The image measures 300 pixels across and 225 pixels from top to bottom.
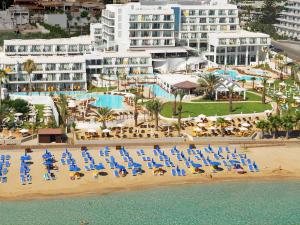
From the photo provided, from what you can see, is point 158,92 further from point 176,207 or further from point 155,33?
point 176,207

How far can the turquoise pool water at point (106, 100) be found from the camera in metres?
89.8

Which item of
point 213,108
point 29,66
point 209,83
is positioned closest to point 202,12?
point 209,83

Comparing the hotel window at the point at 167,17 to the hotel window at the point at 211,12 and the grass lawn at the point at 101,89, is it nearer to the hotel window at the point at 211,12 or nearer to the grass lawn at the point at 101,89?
the hotel window at the point at 211,12

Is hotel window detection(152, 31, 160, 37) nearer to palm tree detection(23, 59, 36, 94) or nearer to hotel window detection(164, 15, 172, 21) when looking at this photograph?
hotel window detection(164, 15, 172, 21)

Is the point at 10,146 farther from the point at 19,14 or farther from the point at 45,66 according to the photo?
the point at 19,14

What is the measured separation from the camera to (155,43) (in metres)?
118

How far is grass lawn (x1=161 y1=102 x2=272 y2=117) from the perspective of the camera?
8550cm

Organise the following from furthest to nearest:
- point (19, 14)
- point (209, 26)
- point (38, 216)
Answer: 1. point (19, 14)
2. point (209, 26)
3. point (38, 216)

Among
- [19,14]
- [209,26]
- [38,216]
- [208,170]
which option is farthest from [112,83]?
[19,14]

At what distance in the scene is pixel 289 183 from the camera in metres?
65.3

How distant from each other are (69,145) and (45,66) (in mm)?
29035

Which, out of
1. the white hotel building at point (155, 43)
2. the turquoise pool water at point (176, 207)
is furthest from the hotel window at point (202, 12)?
the turquoise pool water at point (176, 207)

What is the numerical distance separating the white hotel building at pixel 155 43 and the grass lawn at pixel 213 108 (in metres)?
19.3

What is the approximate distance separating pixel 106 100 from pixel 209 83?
52.1 ft
